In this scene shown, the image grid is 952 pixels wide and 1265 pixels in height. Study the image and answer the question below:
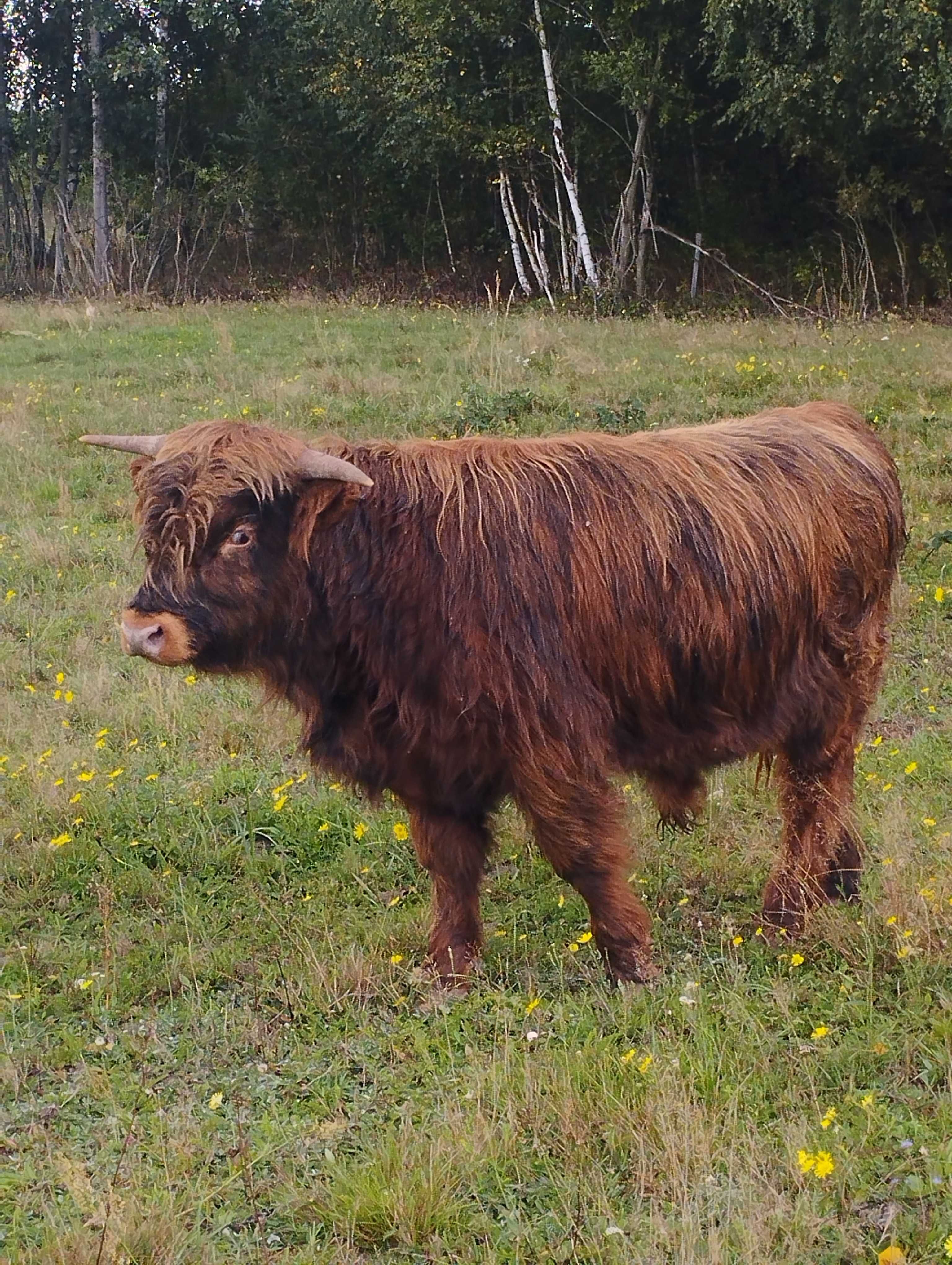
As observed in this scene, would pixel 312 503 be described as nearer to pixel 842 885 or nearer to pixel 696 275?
pixel 842 885

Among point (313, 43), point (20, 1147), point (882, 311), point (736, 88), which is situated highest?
point (313, 43)

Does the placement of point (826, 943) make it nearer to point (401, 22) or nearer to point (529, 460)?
point (529, 460)

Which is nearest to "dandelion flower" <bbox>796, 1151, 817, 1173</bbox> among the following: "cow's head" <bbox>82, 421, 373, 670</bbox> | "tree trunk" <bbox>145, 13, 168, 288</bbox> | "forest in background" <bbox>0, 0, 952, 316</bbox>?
"cow's head" <bbox>82, 421, 373, 670</bbox>

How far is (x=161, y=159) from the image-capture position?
2394 cm

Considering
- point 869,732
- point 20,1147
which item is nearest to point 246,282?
point 869,732

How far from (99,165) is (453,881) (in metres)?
22.3

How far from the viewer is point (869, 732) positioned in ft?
16.3

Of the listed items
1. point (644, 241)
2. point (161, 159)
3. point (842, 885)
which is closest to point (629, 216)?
point (644, 241)

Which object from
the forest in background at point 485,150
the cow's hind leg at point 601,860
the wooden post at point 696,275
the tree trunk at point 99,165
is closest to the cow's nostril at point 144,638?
the cow's hind leg at point 601,860

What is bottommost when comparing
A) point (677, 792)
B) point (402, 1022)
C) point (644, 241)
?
point (402, 1022)

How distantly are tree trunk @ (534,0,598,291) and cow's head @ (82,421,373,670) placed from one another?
615 inches

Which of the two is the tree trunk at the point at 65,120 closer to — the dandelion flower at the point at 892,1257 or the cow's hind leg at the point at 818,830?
the cow's hind leg at the point at 818,830

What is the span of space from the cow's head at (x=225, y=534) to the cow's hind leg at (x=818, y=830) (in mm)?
1733

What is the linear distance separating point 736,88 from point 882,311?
6.80 meters
